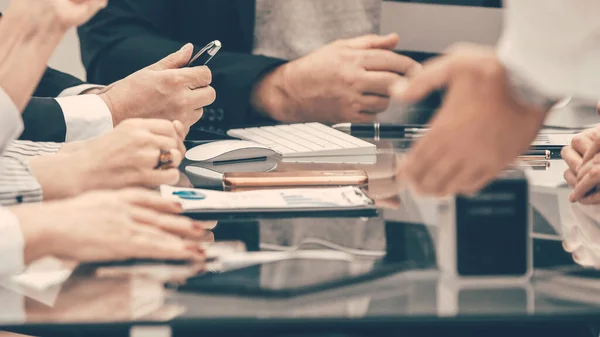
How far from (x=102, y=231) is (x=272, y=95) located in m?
1.06

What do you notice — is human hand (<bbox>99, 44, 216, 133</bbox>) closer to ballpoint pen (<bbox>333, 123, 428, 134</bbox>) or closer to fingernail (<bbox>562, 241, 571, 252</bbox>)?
ballpoint pen (<bbox>333, 123, 428, 134</bbox>)

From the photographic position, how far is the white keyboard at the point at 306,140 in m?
1.55

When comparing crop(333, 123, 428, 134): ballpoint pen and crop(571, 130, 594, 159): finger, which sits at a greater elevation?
crop(571, 130, 594, 159): finger

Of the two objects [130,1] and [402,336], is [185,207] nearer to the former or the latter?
[402,336]

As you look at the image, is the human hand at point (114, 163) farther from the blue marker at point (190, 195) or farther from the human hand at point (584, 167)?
the human hand at point (584, 167)

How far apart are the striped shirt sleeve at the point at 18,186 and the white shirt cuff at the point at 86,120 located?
15.0 inches

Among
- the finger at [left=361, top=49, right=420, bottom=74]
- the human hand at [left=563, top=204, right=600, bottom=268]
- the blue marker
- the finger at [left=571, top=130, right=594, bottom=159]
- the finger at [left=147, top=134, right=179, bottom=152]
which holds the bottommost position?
the human hand at [left=563, top=204, right=600, bottom=268]

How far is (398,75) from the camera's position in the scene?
6.08ft

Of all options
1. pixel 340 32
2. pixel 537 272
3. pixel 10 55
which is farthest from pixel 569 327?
pixel 340 32

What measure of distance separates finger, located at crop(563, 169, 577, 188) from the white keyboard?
36 cm

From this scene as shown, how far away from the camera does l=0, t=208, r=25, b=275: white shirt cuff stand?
2.93 feet

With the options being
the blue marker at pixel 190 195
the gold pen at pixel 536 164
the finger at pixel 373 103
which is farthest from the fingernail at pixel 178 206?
the finger at pixel 373 103

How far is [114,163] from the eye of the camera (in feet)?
3.83

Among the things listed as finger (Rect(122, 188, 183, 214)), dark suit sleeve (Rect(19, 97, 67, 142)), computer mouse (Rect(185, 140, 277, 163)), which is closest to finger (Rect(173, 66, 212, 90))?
computer mouse (Rect(185, 140, 277, 163))
